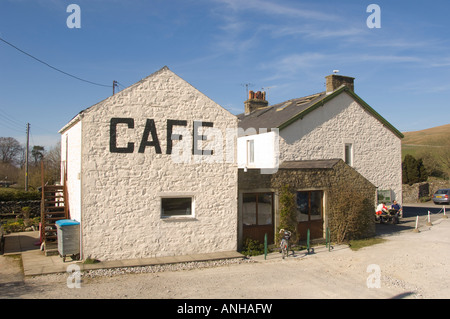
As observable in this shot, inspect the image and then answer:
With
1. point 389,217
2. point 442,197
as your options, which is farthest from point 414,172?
point 389,217

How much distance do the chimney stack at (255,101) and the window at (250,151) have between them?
693cm

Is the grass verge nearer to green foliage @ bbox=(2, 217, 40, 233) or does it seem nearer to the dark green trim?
the dark green trim

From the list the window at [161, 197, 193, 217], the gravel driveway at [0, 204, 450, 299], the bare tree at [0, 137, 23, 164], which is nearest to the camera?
the gravel driveway at [0, 204, 450, 299]

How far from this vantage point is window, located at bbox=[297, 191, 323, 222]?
1438cm

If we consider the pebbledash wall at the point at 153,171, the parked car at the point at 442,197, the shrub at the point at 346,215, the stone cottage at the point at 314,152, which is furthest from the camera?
the parked car at the point at 442,197

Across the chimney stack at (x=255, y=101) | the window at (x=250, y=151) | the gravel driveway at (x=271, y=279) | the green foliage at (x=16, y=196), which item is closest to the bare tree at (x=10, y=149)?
the green foliage at (x=16, y=196)

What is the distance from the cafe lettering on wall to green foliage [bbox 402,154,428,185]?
29.4 m

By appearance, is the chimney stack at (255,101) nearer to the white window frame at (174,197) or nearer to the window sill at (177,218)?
the white window frame at (174,197)

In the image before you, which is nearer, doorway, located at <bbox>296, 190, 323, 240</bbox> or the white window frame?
the white window frame

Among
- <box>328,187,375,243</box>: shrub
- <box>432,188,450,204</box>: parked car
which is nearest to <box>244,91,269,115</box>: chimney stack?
<box>328,187,375,243</box>: shrub

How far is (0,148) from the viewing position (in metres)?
71.1

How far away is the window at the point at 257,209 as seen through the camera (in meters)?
13.2
